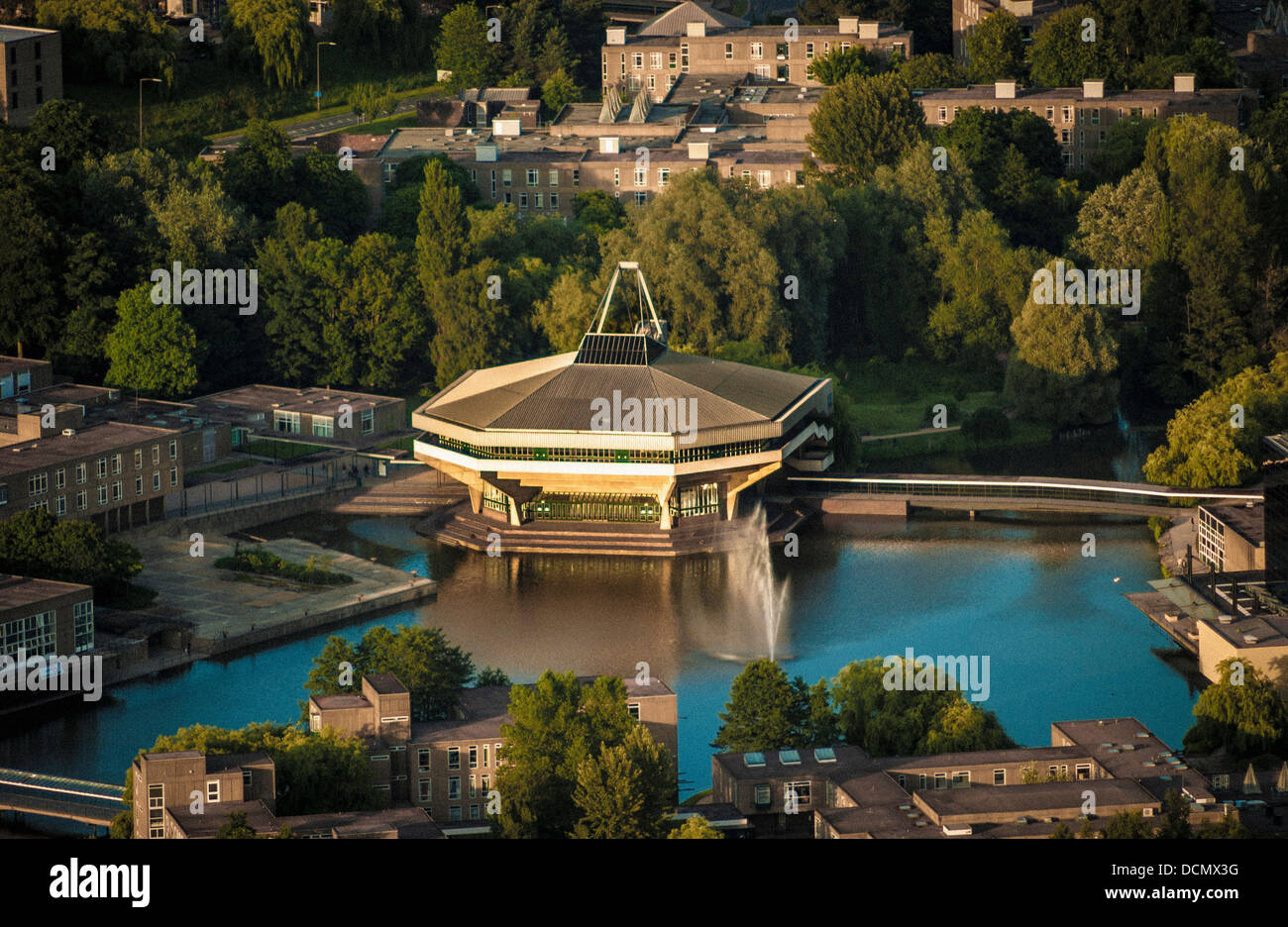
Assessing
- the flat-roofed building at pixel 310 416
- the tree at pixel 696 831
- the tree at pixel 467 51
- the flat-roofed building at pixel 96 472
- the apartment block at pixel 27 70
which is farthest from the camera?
the tree at pixel 467 51

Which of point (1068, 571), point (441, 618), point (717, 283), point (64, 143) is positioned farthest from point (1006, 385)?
point (64, 143)

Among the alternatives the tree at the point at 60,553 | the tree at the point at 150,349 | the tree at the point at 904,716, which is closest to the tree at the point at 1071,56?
the tree at the point at 150,349

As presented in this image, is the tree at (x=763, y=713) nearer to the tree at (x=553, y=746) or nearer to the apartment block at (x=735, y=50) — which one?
the tree at (x=553, y=746)

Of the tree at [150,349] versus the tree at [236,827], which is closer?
the tree at [236,827]

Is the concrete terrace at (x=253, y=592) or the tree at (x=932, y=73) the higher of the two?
the tree at (x=932, y=73)

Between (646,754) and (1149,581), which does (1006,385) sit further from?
(646,754)

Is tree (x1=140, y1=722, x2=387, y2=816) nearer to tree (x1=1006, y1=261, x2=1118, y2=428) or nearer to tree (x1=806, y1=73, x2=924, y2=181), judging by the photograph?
tree (x1=1006, y1=261, x2=1118, y2=428)

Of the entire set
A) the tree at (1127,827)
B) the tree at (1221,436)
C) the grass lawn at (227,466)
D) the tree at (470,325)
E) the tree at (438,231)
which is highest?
the tree at (438,231)
